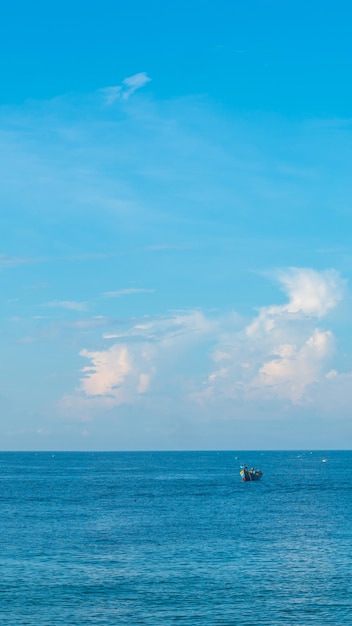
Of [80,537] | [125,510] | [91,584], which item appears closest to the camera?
[91,584]

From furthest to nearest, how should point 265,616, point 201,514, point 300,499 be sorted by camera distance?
point 300,499
point 201,514
point 265,616

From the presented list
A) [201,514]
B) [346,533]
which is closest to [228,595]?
[346,533]

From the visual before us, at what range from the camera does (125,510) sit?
436 feet

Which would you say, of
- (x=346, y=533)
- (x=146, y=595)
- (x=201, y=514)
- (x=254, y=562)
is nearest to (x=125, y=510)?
(x=201, y=514)

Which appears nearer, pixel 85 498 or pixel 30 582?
pixel 30 582

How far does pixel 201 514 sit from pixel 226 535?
82.7 ft

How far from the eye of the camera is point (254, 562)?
79000 millimetres

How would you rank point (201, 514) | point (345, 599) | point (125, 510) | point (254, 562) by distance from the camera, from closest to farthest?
point (345, 599) → point (254, 562) → point (201, 514) → point (125, 510)

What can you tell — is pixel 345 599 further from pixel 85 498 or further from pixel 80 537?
pixel 85 498

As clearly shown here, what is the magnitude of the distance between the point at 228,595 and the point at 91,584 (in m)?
13.4

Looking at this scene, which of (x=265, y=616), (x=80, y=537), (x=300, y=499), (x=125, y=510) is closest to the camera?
(x=265, y=616)

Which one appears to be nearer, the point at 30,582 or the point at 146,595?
the point at 146,595

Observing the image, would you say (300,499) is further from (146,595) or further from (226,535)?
(146,595)

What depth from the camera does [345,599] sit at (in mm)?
64875
